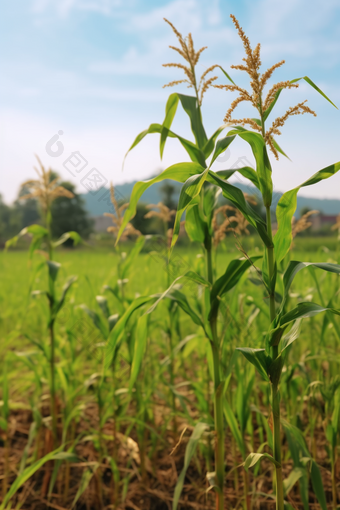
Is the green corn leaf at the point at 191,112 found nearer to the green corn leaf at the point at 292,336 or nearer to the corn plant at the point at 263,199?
the corn plant at the point at 263,199

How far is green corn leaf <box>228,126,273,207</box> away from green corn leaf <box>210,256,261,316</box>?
10.8 inches

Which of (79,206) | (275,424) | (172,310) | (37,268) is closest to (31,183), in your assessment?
(37,268)

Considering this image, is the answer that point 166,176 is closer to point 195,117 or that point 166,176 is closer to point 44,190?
point 195,117

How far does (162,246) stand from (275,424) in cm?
126

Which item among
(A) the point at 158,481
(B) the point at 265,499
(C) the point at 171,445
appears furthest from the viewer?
(C) the point at 171,445

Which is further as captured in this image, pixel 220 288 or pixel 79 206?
pixel 79 206

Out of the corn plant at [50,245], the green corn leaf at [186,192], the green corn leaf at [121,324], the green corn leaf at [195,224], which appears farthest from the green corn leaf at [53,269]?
the green corn leaf at [186,192]

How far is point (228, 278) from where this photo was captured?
1191mm

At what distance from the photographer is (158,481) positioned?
72.6 inches

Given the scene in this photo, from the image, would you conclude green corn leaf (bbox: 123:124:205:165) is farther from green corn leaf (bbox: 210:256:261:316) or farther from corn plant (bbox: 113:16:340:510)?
green corn leaf (bbox: 210:256:261:316)

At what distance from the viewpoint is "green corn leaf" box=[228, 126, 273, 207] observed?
0.91m

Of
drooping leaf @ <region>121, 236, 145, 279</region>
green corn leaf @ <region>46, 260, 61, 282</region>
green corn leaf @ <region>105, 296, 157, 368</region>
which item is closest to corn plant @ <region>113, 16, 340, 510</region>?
green corn leaf @ <region>105, 296, 157, 368</region>

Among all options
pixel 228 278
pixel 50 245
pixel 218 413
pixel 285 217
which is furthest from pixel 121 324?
pixel 50 245

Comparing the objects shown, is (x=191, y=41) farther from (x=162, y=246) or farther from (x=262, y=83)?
(x=162, y=246)
